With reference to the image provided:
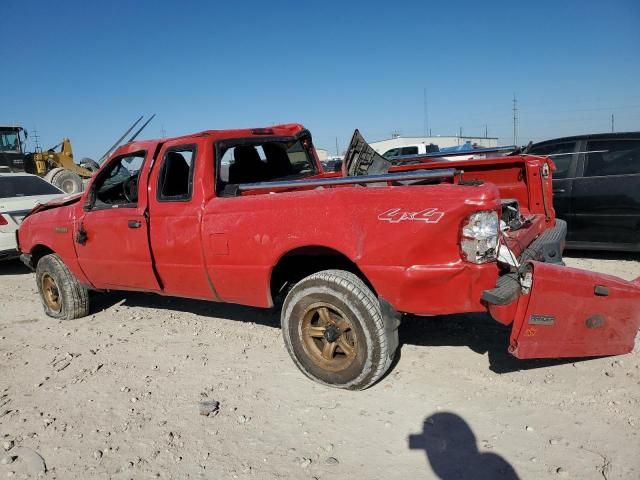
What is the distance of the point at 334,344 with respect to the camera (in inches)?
131

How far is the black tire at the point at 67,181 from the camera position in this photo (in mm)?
16453

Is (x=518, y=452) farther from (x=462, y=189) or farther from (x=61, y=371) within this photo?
(x=61, y=371)

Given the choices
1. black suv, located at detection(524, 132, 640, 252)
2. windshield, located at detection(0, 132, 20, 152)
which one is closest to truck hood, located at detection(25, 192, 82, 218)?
black suv, located at detection(524, 132, 640, 252)

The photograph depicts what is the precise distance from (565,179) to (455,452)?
4.84 meters

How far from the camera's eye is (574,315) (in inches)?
108

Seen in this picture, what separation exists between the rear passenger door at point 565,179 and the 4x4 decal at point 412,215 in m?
4.32

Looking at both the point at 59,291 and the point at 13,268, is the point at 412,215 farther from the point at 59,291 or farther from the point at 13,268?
the point at 13,268

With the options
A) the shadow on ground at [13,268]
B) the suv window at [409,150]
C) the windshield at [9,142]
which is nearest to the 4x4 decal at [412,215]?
the shadow on ground at [13,268]

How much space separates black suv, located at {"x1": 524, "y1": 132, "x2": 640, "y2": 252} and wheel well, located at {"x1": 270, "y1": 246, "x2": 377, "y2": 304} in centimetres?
345

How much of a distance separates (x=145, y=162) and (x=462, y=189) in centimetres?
286

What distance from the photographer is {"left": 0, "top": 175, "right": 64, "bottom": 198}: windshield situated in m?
8.30

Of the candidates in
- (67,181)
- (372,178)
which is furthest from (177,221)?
(67,181)

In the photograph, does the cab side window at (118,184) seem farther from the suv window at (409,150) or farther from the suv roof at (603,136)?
the suv window at (409,150)

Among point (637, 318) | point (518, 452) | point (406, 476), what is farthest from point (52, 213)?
point (637, 318)
